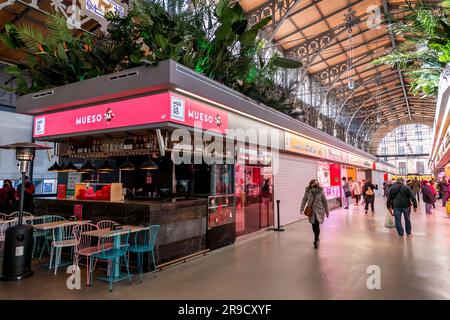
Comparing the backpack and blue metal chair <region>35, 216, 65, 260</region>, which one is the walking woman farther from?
the backpack

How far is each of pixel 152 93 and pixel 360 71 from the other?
19899 mm

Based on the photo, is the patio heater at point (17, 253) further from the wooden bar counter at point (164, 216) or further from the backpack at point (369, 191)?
the backpack at point (369, 191)

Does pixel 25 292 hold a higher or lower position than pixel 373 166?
lower

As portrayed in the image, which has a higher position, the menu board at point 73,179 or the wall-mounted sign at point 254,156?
the wall-mounted sign at point 254,156

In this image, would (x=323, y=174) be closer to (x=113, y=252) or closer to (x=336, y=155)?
(x=336, y=155)

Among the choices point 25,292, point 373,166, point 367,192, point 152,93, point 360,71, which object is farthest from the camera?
point 373,166

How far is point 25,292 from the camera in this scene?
3.67 m

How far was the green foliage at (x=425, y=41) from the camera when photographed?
7.54 ft

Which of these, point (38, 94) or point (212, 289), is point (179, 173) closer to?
point (38, 94)

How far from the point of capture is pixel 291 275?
166 inches

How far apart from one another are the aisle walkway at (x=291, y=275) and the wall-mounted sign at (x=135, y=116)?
240 cm

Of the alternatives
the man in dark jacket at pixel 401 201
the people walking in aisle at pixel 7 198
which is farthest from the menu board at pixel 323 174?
the people walking in aisle at pixel 7 198
